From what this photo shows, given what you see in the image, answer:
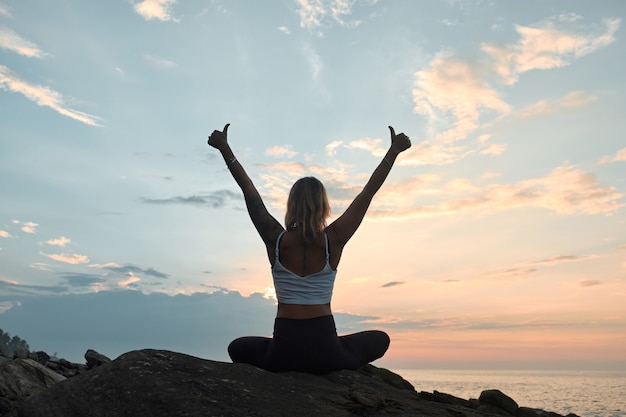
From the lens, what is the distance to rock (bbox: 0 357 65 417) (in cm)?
772

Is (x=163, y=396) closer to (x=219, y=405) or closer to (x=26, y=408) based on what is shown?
(x=219, y=405)

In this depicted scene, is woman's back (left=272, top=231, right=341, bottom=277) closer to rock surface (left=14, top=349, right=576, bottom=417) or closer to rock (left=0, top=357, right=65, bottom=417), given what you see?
rock surface (left=14, top=349, right=576, bottom=417)

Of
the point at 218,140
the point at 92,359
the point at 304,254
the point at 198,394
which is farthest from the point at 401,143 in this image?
the point at 92,359

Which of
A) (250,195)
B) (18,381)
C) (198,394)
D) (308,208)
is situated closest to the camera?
(198,394)

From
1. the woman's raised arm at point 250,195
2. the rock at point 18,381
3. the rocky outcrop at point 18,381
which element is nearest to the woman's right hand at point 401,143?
the woman's raised arm at point 250,195

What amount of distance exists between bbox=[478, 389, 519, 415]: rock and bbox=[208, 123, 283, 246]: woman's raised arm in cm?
425

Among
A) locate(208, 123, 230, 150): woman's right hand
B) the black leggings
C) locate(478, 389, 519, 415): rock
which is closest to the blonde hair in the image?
the black leggings

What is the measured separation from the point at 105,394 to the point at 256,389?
4.97ft

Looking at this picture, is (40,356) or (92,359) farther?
(40,356)

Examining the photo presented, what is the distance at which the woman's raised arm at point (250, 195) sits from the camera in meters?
6.68

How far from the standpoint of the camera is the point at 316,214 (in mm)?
6285

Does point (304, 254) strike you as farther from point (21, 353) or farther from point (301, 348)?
point (21, 353)

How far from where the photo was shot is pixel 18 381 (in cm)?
841

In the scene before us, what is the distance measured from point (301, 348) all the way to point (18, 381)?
5005 mm
